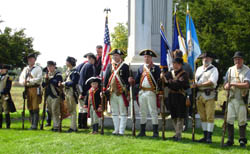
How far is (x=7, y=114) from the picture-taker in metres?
11.0

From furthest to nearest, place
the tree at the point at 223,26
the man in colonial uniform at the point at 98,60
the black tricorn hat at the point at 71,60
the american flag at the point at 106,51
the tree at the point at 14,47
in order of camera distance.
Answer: the tree at the point at 14,47, the tree at the point at 223,26, the man in colonial uniform at the point at 98,60, the american flag at the point at 106,51, the black tricorn hat at the point at 71,60

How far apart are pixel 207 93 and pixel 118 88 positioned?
7.68 feet

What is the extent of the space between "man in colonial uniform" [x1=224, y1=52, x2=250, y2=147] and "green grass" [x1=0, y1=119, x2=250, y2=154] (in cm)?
41

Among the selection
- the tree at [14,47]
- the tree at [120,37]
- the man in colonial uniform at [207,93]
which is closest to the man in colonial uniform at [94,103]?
the man in colonial uniform at [207,93]

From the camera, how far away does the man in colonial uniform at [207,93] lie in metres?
8.65

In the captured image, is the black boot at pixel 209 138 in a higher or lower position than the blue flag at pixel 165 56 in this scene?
lower

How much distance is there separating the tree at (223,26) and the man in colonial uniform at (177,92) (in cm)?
1126

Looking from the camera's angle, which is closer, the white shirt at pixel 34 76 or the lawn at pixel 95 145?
the lawn at pixel 95 145

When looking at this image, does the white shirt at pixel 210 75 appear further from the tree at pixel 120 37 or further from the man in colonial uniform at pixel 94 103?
the tree at pixel 120 37

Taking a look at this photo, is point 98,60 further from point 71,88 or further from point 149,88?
point 149,88

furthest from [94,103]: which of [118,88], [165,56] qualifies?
[165,56]

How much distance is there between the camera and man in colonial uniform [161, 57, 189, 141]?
8.60 metres

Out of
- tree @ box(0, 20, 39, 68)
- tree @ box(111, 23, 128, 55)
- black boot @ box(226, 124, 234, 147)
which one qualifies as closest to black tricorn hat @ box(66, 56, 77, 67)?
black boot @ box(226, 124, 234, 147)

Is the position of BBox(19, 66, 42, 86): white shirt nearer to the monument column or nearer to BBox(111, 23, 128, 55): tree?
the monument column
